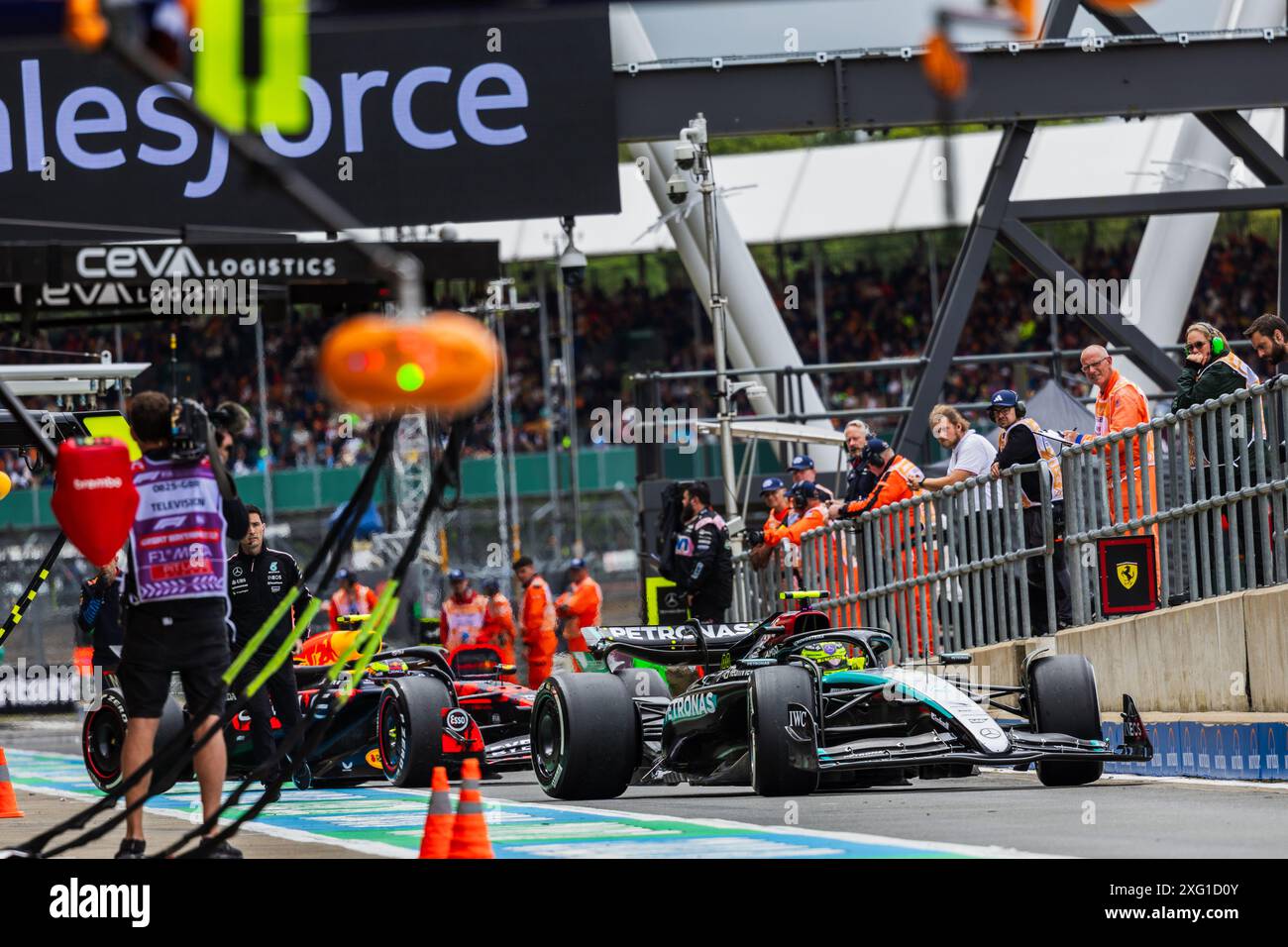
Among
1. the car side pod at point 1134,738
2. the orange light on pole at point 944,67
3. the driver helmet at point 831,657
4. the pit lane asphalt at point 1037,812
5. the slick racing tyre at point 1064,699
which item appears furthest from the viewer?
the driver helmet at point 831,657

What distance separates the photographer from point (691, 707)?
479 inches

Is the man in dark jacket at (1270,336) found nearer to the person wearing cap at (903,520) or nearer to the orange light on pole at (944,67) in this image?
the person wearing cap at (903,520)

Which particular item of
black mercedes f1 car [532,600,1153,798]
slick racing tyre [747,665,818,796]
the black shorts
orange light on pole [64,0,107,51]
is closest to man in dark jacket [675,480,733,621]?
black mercedes f1 car [532,600,1153,798]

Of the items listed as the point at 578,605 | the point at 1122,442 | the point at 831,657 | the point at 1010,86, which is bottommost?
the point at 831,657

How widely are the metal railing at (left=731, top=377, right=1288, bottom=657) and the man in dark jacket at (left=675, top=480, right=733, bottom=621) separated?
34.9 inches

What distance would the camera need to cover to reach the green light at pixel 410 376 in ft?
15.1

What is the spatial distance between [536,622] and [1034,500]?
1021cm

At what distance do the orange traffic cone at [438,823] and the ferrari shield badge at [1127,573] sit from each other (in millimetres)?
6735

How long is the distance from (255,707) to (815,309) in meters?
37.5

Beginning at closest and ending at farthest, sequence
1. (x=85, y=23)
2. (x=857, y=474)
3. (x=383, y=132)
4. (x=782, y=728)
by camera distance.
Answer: (x=85, y=23), (x=782, y=728), (x=383, y=132), (x=857, y=474)

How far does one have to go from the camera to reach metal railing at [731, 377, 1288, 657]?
41.2 feet

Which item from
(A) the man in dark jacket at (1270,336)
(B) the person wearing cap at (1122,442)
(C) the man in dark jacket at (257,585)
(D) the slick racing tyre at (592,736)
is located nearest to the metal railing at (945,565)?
(B) the person wearing cap at (1122,442)

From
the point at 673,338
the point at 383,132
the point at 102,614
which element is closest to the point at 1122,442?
the point at 383,132

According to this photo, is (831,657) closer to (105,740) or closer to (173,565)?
(173,565)
